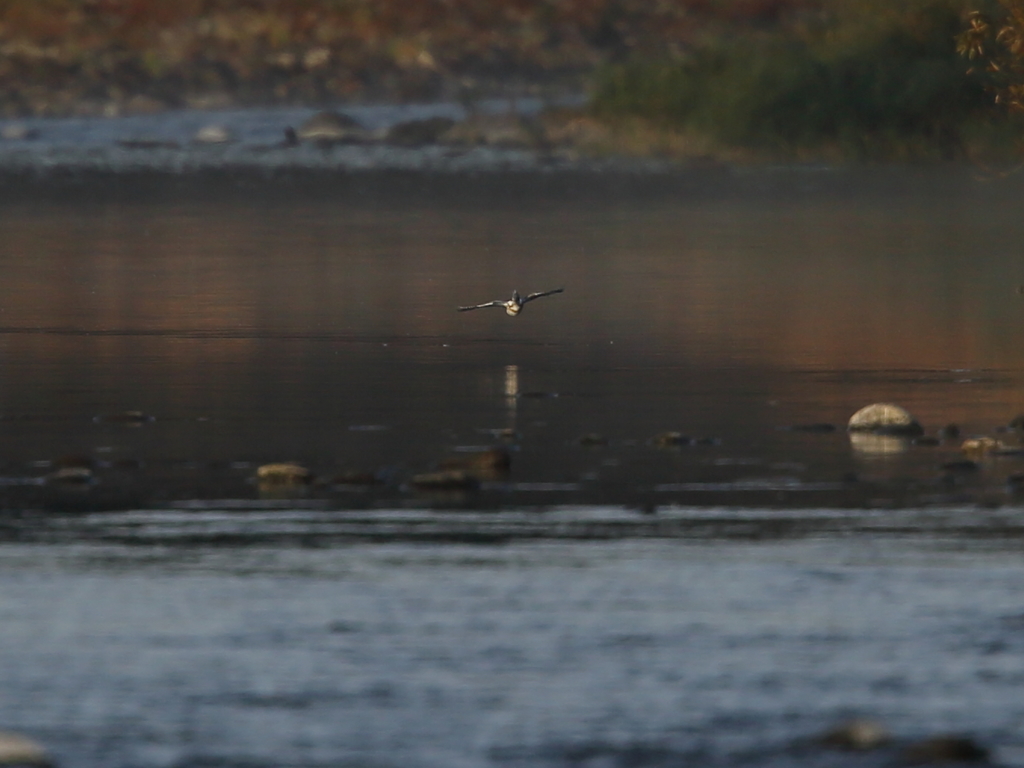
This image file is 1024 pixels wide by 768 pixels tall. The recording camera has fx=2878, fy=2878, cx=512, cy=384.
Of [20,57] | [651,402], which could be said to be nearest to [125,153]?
[20,57]

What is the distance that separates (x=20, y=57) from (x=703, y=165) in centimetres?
7284

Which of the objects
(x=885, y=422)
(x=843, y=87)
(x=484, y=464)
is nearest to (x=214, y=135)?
(x=843, y=87)

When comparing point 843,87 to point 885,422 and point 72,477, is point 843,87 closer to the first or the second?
point 885,422

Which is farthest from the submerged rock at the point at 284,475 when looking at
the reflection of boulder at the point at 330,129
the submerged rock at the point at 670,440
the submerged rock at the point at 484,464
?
the reflection of boulder at the point at 330,129

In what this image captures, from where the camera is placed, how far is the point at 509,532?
13.7 metres

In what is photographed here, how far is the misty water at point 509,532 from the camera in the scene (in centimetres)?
1028

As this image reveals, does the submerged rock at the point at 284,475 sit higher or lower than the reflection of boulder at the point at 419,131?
lower

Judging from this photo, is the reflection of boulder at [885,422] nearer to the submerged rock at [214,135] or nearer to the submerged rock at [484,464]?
the submerged rock at [484,464]

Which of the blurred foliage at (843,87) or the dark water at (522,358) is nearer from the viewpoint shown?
the dark water at (522,358)

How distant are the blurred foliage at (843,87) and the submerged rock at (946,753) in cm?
6135

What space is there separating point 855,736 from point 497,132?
99538mm

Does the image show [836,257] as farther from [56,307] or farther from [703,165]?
[703,165]

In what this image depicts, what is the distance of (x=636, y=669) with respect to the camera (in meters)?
10.9

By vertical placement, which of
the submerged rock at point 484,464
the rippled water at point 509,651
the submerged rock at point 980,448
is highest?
the submerged rock at point 980,448
